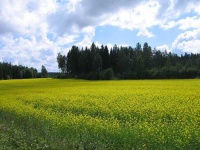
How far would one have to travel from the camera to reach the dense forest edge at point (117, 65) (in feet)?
235

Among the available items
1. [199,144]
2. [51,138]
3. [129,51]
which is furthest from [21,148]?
[129,51]

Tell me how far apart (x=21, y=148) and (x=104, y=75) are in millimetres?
66228

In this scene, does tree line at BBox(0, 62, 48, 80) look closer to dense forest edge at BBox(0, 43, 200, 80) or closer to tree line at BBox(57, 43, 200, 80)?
dense forest edge at BBox(0, 43, 200, 80)

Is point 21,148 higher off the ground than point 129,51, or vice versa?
point 129,51

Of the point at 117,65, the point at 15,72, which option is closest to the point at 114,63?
the point at 117,65

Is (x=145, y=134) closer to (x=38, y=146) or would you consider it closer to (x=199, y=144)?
(x=199, y=144)

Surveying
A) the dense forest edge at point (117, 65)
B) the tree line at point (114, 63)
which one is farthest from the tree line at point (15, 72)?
the tree line at point (114, 63)

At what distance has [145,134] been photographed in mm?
10914

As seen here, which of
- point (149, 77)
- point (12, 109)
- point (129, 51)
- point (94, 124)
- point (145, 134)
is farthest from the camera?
point (129, 51)

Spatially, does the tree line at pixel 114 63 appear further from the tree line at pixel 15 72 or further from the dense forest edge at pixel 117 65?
the tree line at pixel 15 72

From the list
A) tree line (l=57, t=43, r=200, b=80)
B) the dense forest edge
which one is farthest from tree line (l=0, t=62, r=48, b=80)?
tree line (l=57, t=43, r=200, b=80)

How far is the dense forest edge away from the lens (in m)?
71.5

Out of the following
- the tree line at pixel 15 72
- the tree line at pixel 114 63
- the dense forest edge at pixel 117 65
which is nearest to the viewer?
the dense forest edge at pixel 117 65

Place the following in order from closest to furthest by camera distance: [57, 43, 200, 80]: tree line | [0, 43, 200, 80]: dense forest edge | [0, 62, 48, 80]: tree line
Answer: [0, 43, 200, 80]: dense forest edge → [57, 43, 200, 80]: tree line → [0, 62, 48, 80]: tree line
